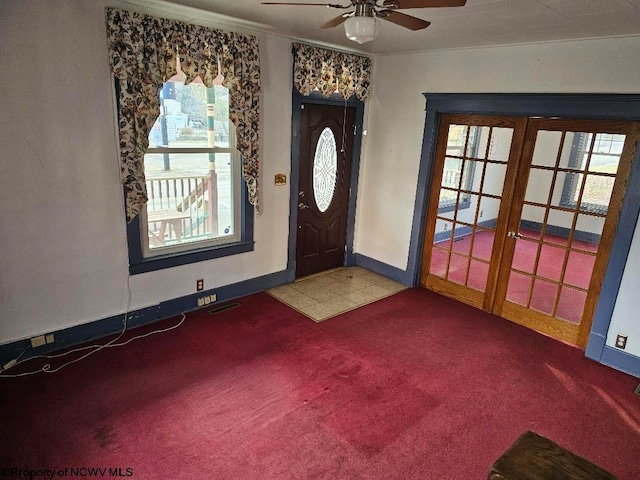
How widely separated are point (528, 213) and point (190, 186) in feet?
10.8

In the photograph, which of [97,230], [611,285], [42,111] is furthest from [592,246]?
[42,111]

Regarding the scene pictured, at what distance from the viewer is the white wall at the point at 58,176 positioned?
9.15 ft

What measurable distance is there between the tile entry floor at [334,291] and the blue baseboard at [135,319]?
22 centimetres

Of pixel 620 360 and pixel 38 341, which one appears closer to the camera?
pixel 38 341

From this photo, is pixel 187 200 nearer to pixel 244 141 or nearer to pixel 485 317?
pixel 244 141

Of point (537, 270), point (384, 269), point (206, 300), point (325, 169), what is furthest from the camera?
point (384, 269)

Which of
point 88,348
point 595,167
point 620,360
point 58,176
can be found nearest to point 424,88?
point 595,167

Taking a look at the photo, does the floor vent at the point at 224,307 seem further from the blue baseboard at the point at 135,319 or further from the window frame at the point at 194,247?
the window frame at the point at 194,247

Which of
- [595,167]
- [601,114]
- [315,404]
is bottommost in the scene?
[315,404]

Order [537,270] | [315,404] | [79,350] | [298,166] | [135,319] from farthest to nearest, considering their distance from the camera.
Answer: [298,166] < [537,270] < [135,319] < [79,350] < [315,404]

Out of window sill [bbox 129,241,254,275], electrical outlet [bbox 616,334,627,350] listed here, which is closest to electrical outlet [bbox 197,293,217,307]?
window sill [bbox 129,241,254,275]

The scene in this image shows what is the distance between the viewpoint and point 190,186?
3.93 meters

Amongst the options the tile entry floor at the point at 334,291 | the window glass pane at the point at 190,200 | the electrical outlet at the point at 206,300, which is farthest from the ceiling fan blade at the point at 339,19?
the electrical outlet at the point at 206,300

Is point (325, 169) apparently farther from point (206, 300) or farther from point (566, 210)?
point (566, 210)
